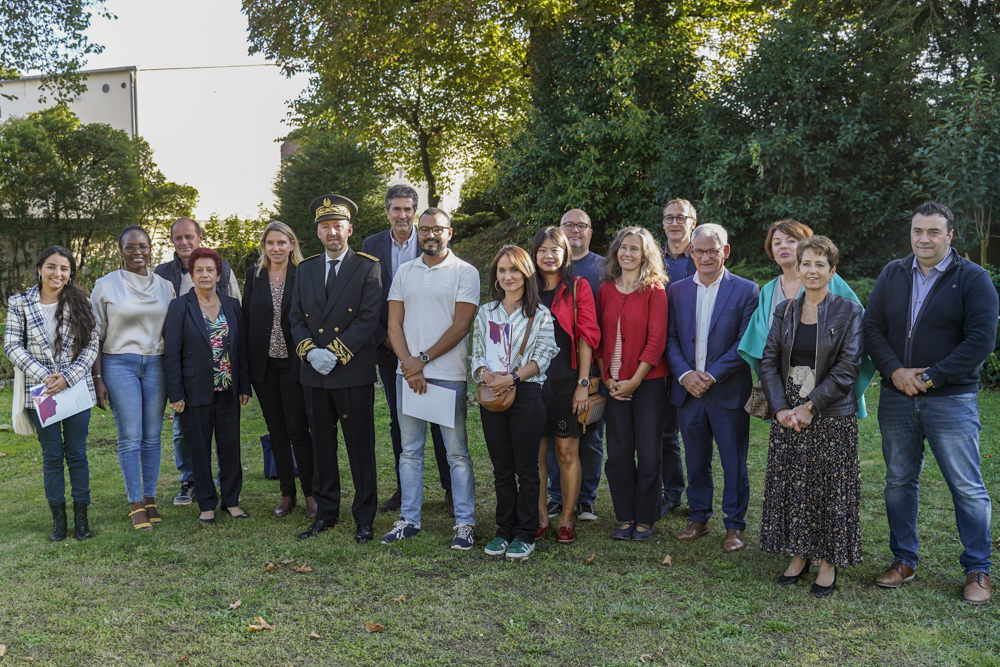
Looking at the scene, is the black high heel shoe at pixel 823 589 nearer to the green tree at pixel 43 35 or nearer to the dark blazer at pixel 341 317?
the dark blazer at pixel 341 317

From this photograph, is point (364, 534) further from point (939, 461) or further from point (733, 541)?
point (939, 461)

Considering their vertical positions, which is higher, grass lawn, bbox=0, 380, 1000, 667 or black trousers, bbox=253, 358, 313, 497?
black trousers, bbox=253, 358, 313, 497

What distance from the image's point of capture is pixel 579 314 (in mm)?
4930

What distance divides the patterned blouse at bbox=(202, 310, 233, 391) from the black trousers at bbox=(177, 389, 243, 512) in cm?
10

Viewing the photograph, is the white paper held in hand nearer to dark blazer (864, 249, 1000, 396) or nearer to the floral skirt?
the floral skirt

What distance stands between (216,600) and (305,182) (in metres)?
16.5

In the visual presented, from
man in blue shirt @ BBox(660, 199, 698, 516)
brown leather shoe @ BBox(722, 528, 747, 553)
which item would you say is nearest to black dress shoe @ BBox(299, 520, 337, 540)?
man in blue shirt @ BBox(660, 199, 698, 516)

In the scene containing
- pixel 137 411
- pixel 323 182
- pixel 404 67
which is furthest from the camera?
pixel 323 182

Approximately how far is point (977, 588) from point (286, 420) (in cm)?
434

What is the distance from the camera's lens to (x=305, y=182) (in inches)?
767

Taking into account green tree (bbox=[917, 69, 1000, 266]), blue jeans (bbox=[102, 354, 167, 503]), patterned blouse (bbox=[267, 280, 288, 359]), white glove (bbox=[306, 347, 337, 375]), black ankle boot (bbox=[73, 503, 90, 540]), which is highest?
green tree (bbox=[917, 69, 1000, 266])

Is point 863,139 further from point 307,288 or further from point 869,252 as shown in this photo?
point 307,288

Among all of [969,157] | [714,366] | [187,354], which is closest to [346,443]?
[187,354]

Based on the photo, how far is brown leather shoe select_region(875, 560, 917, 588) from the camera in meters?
4.20
